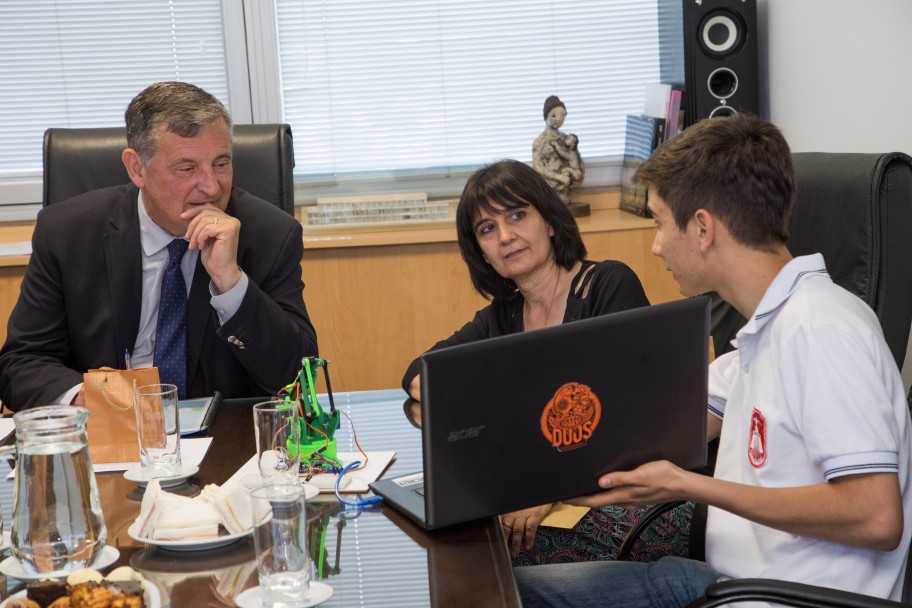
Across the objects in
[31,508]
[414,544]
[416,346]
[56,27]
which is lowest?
[416,346]

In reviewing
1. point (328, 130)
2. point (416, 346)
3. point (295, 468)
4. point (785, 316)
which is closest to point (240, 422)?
point (295, 468)

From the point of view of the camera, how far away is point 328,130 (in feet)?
11.8

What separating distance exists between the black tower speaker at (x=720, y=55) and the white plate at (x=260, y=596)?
2.51 meters

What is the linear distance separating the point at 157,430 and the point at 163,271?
743mm

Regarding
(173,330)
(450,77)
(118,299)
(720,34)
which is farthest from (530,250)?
Answer: (450,77)

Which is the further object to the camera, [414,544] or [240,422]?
[240,422]

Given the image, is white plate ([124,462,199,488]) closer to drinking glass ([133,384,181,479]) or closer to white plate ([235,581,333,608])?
drinking glass ([133,384,181,479])

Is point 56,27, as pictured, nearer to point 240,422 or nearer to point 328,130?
point 328,130

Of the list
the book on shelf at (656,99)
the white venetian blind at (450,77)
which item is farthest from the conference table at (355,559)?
the white venetian blind at (450,77)

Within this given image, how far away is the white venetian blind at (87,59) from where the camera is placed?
3477 mm

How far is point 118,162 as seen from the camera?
234 cm

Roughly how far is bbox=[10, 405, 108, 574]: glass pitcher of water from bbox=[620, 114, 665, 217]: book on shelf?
2474mm

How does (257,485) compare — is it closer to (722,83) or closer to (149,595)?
(149,595)

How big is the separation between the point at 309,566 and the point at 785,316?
2.28ft
